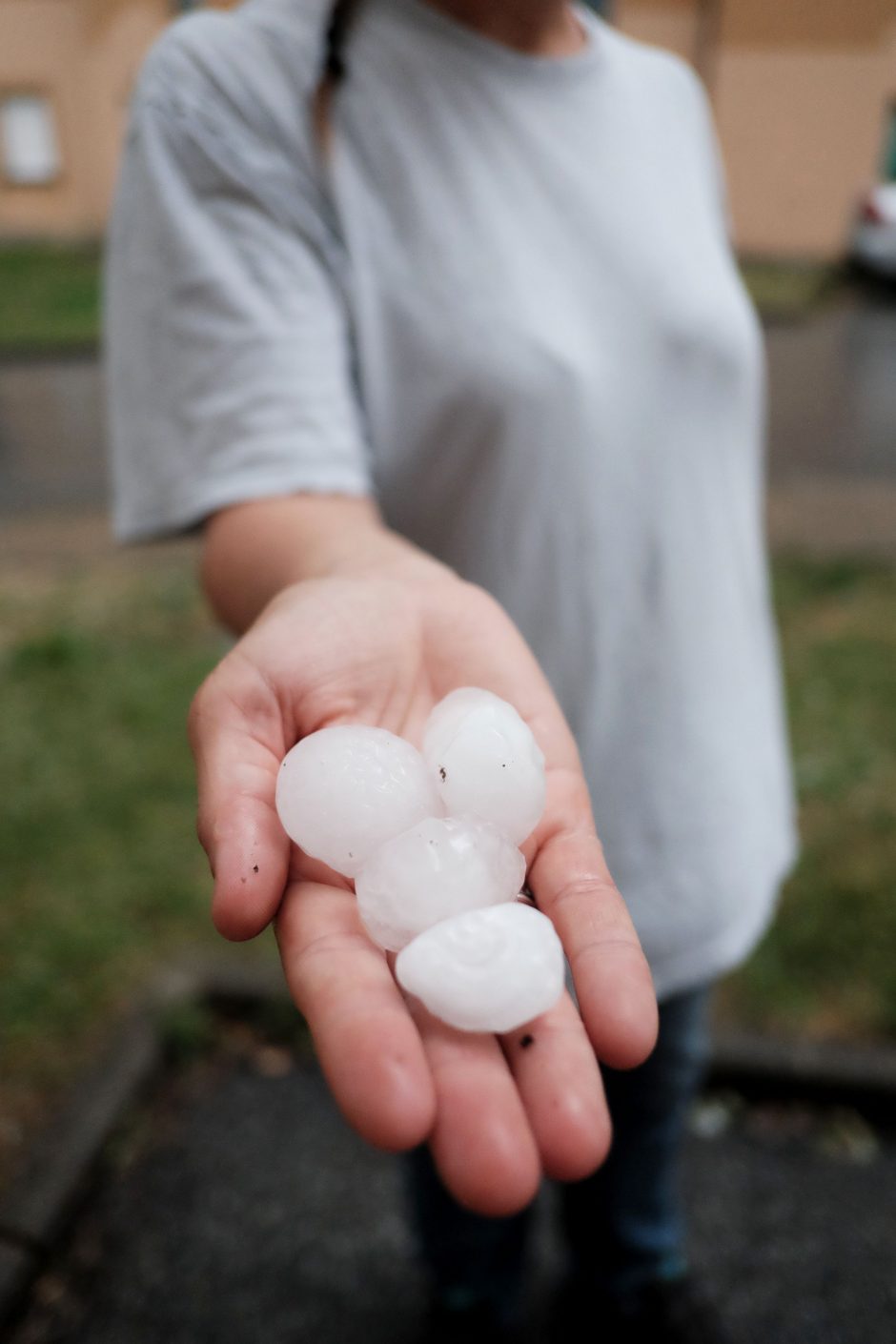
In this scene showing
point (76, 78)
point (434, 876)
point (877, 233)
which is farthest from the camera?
point (877, 233)

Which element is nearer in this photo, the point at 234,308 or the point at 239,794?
the point at 239,794

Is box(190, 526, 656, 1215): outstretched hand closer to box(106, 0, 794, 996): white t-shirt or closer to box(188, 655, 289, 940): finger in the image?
box(188, 655, 289, 940): finger

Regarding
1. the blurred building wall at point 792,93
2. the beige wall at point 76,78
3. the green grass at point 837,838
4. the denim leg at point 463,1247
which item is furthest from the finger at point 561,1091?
the blurred building wall at point 792,93

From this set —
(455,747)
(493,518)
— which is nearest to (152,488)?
(493,518)

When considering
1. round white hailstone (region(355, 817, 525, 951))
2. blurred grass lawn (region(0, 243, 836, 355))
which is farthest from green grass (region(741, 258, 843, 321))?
round white hailstone (region(355, 817, 525, 951))

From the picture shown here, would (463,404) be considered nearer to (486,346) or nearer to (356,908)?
(486,346)

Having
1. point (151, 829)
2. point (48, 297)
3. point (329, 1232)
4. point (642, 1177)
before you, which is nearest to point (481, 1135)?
point (642, 1177)

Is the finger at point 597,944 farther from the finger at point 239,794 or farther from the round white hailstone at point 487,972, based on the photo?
the finger at point 239,794
